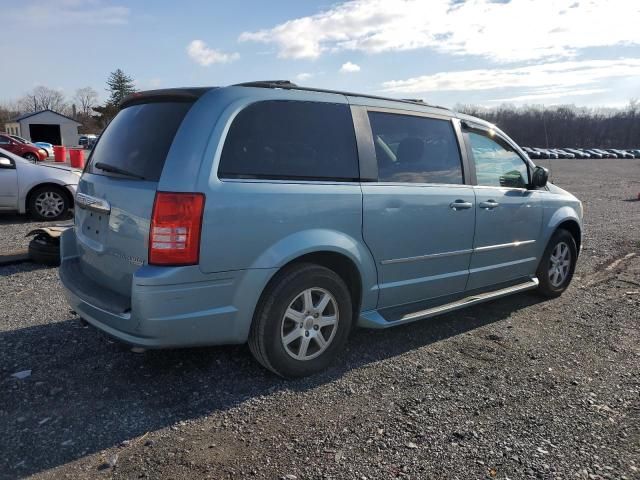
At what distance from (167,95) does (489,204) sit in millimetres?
2828

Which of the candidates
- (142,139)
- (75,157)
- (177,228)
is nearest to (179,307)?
(177,228)

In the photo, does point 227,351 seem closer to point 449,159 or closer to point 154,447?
point 154,447

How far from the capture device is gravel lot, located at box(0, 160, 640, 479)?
2.69 metres

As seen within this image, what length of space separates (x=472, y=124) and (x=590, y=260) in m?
4.01

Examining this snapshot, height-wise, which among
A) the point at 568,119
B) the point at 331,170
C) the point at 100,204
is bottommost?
the point at 100,204

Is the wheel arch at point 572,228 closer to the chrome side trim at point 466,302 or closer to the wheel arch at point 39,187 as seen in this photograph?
the chrome side trim at point 466,302

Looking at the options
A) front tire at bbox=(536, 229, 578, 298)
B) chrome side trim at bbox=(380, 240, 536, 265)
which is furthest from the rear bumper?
front tire at bbox=(536, 229, 578, 298)

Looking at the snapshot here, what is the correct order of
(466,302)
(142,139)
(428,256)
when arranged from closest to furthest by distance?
(142,139)
(428,256)
(466,302)

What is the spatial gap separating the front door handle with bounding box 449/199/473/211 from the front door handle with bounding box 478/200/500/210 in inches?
7.3

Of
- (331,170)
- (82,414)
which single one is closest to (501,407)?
(331,170)

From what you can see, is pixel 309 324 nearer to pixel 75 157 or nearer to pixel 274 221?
pixel 274 221

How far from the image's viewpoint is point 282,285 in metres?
3.31

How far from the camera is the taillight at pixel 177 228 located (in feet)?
9.68

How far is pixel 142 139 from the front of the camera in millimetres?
3385
